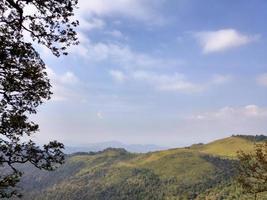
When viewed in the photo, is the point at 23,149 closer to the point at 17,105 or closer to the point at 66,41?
the point at 17,105

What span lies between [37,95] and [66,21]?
359 centimetres

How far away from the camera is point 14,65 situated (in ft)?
62.5

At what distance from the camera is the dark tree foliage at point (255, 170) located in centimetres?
4353

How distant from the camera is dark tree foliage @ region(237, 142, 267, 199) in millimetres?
43534

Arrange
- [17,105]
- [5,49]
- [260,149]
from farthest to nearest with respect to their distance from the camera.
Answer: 1. [260,149]
2. [17,105]
3. [5,49]

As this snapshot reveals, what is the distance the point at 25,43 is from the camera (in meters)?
19.2

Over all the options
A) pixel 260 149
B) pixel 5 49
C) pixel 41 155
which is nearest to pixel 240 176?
pixel 260 149

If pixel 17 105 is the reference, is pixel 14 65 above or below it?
above

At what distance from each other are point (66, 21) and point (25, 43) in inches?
84.2

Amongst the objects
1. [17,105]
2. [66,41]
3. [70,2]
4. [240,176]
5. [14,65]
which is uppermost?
[70,2]

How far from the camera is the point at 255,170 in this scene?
43938 mm

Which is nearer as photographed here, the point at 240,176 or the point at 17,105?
the point at 17,105

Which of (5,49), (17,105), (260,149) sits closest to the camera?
(5,49)

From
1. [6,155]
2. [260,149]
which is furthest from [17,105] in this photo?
[260,149]
